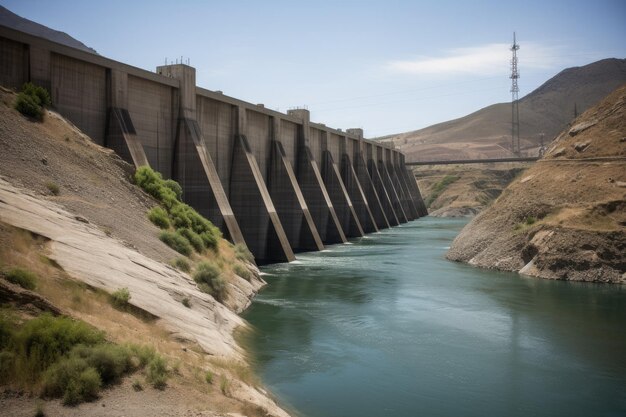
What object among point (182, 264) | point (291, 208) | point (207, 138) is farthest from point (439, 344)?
Answer: point (291, 208)

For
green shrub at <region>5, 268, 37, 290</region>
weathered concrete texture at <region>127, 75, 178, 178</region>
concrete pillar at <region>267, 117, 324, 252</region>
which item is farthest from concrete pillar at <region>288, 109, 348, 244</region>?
green shrub at <region>5, 268, 37, 290</region>

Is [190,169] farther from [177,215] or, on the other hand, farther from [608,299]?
[608,299]

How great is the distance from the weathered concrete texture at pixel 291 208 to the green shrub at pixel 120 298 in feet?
89.2

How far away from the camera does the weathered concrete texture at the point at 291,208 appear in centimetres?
3856

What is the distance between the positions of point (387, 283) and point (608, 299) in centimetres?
974

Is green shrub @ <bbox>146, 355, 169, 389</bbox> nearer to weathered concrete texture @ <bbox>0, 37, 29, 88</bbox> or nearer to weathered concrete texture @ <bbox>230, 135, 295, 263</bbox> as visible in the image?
weathered concrete texture @ <bbox>0, 37, 29, 88</bbox>

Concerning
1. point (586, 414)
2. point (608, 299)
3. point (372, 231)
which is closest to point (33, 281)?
point (586, 414)

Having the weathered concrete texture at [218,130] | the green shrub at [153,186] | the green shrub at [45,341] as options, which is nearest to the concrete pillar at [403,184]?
the weathered concrete texture at [218,130]

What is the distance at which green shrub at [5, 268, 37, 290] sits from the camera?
907cm

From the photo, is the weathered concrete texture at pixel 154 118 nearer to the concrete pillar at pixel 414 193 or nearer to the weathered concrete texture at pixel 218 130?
the weathered concrete texture at pixel 218 130

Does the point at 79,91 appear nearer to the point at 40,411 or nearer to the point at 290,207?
the point at 290,207

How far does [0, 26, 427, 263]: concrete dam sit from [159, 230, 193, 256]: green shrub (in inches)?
224

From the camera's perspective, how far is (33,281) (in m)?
9.34

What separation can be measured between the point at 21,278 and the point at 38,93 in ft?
46.6
